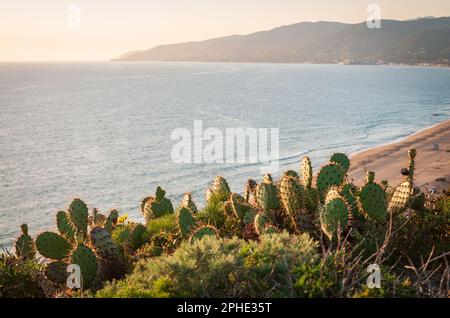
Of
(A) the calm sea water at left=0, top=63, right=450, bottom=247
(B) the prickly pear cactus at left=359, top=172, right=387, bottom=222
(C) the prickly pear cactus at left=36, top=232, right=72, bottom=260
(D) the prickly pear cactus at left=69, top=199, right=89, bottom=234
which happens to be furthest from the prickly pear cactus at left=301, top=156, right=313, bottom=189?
(A) the calm sea water at left=0, top=63, right=450, bottom=247

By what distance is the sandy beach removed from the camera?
109 feet

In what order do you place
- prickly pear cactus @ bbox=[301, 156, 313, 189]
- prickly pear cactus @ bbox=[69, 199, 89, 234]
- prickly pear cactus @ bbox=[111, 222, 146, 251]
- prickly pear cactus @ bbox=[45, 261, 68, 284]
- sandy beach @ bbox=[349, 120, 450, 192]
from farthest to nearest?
1. sandy beach @ bbox=[349, 120, 450, 192]
2. prickly pear cactus @ bbox=[111, 222, 146, 251]
3. prickly pear cactus @ bbox=[301, 156, 313, 189]
4. prickly pear cactus @ bbox=[69, 199, 89, 234]
5. prickly pear cactus @ bbox=[45, 261, 68, 284]

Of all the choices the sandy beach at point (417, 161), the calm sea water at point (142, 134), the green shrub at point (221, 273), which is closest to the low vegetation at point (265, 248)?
the green shrub at point (221, 273)

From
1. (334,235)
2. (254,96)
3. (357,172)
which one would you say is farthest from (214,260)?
(254,96)

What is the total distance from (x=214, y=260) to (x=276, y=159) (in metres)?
40.6

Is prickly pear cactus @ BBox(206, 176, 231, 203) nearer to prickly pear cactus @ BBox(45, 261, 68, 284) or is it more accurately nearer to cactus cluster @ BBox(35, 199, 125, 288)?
cactus cluster @ BBox(35, 199, 125, 288)

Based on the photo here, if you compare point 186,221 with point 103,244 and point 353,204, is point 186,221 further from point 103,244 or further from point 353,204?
point 353,204

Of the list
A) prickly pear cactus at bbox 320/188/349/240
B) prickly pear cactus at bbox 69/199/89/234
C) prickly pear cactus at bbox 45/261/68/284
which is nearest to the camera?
prickly pear cactus at bbox 320/188/349/240

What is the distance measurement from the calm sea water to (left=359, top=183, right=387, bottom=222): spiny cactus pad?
2475cm

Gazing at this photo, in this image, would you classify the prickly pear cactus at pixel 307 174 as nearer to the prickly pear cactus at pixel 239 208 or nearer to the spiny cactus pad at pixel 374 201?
the prickly pear cactus at pixel 239 208

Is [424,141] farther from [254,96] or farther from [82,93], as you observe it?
[82,93]

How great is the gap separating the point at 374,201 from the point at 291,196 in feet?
4.79

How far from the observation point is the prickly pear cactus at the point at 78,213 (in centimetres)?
995

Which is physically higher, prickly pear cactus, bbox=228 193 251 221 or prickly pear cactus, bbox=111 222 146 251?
prickly pear cactus, bbox=228 193 251 221
